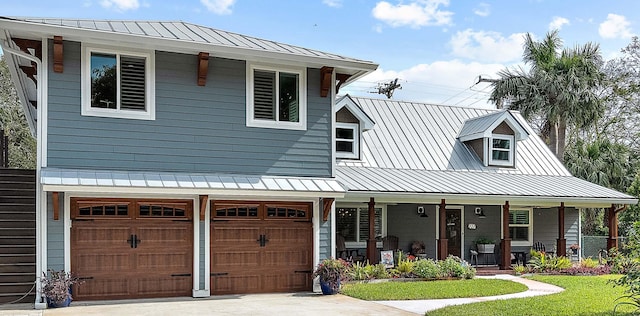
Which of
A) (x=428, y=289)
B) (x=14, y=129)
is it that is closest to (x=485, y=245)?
(x=428, y=289)

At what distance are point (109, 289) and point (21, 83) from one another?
20.4 ft

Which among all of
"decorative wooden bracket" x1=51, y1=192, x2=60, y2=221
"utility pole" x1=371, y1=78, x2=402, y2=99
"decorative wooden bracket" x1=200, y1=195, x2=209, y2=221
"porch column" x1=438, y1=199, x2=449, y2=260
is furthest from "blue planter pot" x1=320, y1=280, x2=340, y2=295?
"utility pole" x1=371, y1=78, x2=402, y2=99

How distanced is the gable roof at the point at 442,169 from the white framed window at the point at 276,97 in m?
2.84

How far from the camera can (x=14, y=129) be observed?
29.4m

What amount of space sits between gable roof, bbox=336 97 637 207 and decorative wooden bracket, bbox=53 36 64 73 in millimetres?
7064

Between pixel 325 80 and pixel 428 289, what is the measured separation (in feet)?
16.3

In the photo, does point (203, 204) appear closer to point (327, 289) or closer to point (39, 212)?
point (39, 212)

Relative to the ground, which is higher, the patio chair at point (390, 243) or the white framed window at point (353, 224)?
the white framed window at point (353, 224)

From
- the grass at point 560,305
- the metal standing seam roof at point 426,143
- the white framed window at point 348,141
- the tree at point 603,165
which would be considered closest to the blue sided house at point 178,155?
the white framed window at point 348,141

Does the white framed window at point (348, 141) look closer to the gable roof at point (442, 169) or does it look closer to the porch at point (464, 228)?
the gable roof at point (442, 169)

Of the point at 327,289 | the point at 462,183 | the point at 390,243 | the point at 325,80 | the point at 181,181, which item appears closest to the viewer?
the point at 181,181

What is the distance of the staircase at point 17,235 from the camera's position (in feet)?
37.2

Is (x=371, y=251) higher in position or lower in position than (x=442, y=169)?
lower

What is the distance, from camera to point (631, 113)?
32.6 meters
